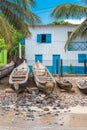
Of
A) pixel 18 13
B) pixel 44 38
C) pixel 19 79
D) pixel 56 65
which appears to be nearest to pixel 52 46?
pixel 44 38

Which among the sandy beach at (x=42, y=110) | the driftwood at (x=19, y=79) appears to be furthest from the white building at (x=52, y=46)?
the sandy beach at (x=42, y=110)

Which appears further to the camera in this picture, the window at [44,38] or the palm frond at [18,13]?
the window at [44,38]

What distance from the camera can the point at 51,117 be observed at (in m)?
13.4

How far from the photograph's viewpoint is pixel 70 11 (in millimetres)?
30562

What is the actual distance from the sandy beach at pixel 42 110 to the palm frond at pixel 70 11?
10.5m

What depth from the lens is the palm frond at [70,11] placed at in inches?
1200

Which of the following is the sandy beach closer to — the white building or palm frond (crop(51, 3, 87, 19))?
palm frond (crop(51, 3, 87, 19))

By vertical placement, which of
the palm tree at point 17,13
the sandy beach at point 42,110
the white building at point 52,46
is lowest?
the sandy beach at point 42,110

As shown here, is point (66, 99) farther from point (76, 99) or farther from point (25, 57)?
point (25, 57)

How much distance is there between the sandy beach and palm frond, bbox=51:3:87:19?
10.5 m

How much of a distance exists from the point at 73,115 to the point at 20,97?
500 cm

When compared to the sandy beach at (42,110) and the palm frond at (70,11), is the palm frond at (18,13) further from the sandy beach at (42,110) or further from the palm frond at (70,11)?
the sandy beach at (42,110)

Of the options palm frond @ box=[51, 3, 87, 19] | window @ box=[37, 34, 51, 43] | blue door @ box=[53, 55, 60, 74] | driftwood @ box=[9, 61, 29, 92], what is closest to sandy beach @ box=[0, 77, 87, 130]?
driftwood @ box=[9, 61, 29, 92]

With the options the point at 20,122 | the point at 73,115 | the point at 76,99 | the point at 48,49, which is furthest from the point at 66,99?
the point at 48,49
